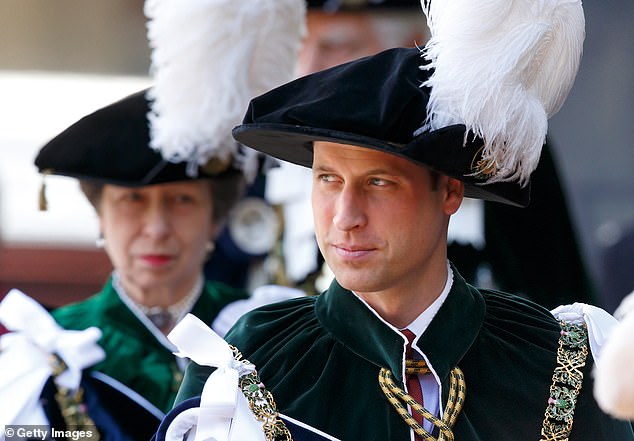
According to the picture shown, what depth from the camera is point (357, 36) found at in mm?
6090

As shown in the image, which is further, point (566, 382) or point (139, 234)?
point (139, 234)

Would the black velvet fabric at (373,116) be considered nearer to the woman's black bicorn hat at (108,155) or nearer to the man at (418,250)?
the man at (418,250)

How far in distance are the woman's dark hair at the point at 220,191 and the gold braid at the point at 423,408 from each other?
5.62 feet

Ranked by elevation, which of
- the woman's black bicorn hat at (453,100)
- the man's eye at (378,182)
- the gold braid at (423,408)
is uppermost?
the woman's black bicorn hat at (453,100)

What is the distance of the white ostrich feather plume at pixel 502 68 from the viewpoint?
3.14m

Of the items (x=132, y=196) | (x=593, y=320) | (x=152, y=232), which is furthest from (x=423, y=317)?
(x=132, y=196)

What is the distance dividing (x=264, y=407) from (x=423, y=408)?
0.35 metres

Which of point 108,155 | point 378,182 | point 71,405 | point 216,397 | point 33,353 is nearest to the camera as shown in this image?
point 216,397

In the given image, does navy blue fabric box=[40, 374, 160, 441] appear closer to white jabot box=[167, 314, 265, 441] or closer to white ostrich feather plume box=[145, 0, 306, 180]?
white ostrich feather plume box=[145, 0, 306, 180]

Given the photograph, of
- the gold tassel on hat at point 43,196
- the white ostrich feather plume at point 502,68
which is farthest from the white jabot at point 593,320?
the gold tassel on hat at point 43,196

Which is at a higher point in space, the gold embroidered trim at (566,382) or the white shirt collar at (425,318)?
the white shirt collar at (425,318)

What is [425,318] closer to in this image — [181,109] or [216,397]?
[216,397]

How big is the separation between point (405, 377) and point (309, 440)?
0.27m

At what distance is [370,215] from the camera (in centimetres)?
315
